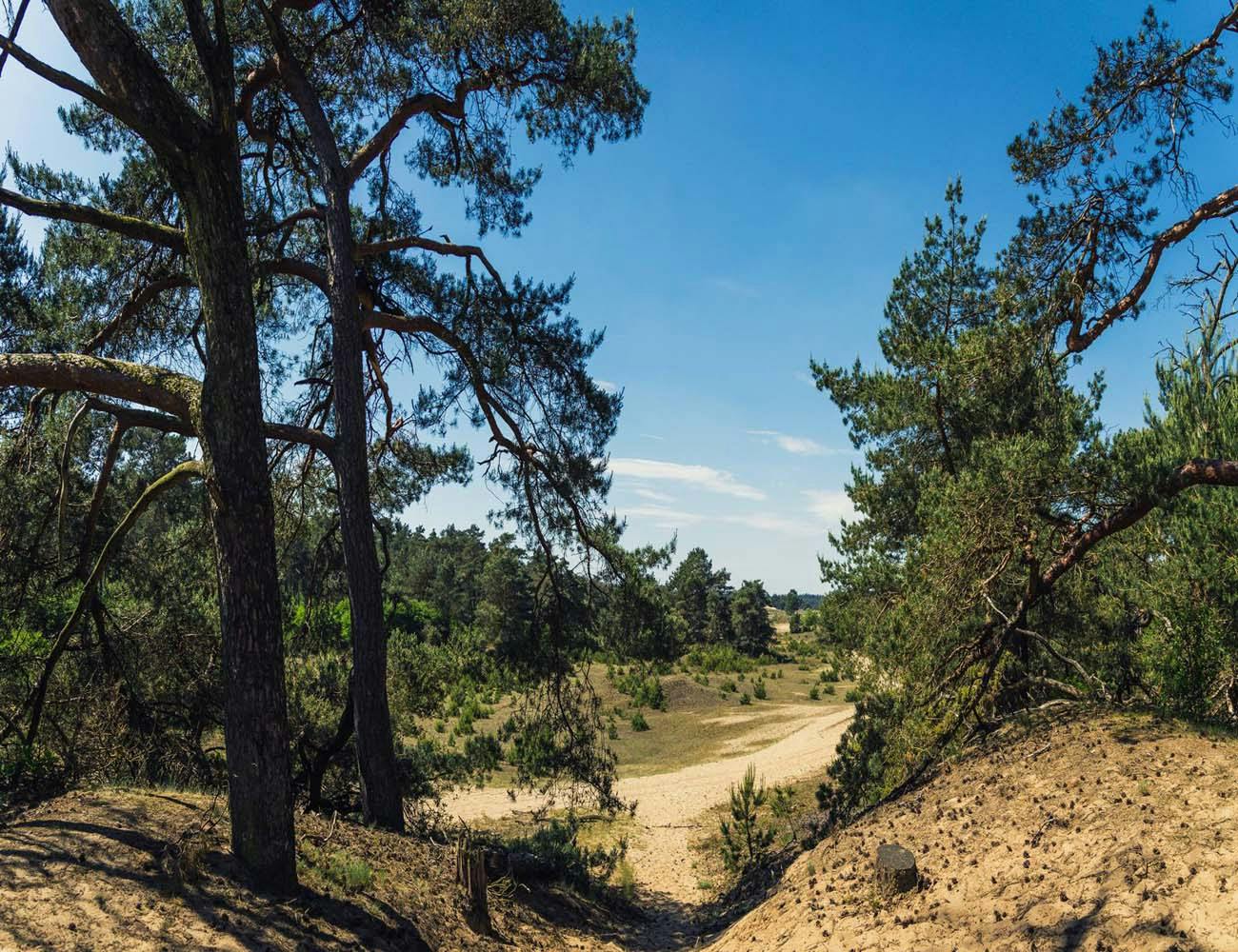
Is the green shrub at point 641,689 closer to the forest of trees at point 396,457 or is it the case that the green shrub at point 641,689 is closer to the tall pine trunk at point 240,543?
the forest of trees at point 396,457

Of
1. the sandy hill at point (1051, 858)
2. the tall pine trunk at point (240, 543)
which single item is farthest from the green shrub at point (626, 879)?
the tall pine trunk at point (240, 543)

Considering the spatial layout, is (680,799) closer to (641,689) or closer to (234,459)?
(641,689)

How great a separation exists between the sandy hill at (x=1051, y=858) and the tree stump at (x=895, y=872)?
4.3 inches

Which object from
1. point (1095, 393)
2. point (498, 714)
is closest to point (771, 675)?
point (498, 714)

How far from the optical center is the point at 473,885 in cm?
738

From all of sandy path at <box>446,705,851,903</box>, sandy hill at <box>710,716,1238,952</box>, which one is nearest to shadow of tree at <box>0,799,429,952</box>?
sandy hill at <box>710,716,1238,952</box>

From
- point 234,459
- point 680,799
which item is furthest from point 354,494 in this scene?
point 680,799

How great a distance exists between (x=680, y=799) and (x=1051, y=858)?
1255 cm

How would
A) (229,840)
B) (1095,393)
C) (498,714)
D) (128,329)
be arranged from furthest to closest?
(498,714), (1095,393), (128,329), (229,840)

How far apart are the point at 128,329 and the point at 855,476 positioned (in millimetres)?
11156

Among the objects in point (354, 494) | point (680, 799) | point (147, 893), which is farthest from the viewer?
point (680, 799)

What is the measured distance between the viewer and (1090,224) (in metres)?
8.29

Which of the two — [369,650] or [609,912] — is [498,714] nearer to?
[609,912]

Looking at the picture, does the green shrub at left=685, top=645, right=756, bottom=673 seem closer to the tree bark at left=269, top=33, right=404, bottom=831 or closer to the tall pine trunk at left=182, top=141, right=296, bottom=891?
the tree bark at left=269, top=33, right=404, bottom=831
